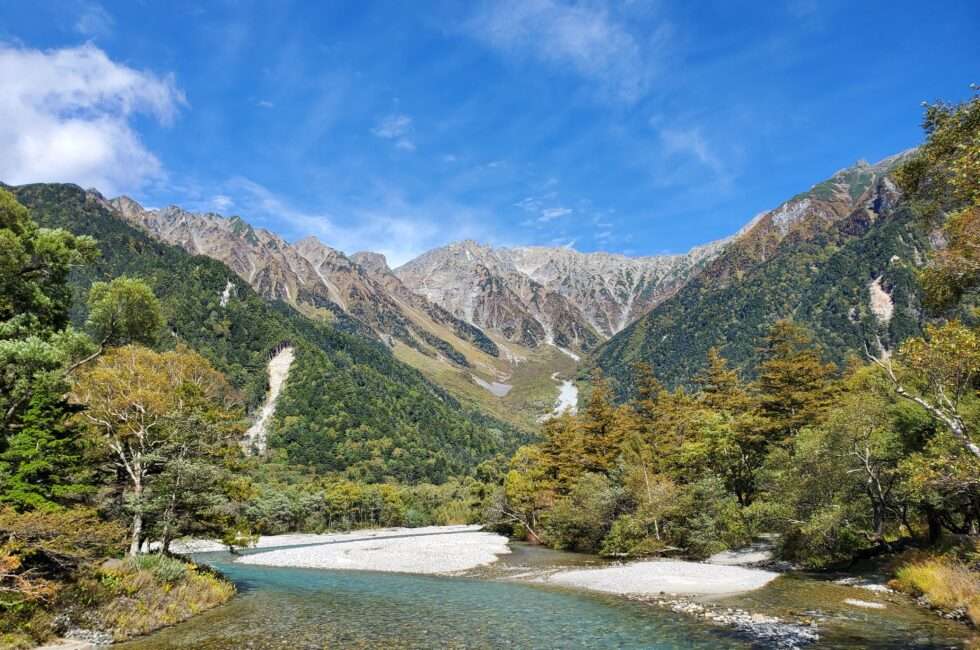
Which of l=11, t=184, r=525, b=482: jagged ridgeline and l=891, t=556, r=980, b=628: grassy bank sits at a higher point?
l=11, t=184, r=525, b=482: jagged ridgeline

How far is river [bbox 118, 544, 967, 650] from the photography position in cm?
1834

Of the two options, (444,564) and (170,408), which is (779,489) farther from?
(170,408)

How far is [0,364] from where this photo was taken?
2317 cm

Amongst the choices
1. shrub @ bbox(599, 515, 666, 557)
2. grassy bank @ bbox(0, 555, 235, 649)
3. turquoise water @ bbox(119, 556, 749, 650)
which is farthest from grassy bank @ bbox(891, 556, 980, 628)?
grassy bank @ bbox(0, 555, 235, 649)

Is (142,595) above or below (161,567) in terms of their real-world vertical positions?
below

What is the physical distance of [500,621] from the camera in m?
22.5

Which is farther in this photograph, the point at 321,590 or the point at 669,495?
the point at 669,495

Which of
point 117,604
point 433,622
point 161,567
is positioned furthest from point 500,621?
point 161,567

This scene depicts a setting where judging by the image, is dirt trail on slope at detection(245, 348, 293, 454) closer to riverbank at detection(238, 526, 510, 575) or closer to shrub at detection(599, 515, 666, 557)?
riverbank at detection(238, 526, 510, 575)

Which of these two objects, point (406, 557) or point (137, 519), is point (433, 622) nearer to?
point (137, 519)

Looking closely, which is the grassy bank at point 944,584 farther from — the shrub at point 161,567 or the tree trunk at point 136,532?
the tree trunk at point 136,532

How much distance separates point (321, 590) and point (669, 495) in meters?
27.4

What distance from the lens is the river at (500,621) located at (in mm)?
18344

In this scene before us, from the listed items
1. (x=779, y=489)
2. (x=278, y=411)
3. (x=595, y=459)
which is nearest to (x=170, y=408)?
(x=779, y=489)
